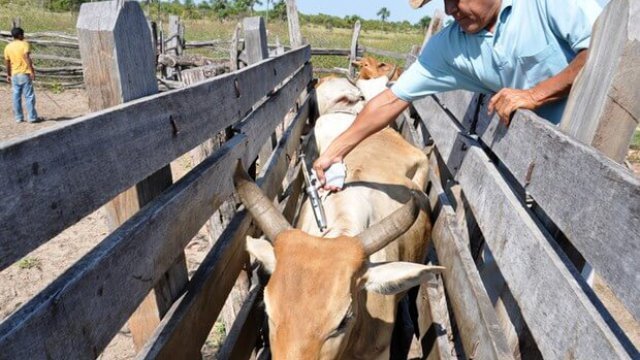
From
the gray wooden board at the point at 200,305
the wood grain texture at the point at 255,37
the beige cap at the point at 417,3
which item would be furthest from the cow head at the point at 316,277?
the wood grain texture at the point at 255,37

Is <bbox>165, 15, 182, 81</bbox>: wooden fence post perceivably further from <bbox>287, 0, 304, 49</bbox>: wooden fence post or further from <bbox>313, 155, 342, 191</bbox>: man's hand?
<bbox>313, 155, 342, 191</bbox>: man's hand

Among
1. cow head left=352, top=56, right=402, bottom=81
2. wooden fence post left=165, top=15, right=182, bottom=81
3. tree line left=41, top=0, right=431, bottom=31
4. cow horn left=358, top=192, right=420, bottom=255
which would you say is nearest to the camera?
cow horn left=358, top=192, right=420, bottom=255

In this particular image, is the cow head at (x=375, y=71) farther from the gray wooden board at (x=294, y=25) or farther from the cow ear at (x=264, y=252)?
the cow ear at (x=264, y=252)

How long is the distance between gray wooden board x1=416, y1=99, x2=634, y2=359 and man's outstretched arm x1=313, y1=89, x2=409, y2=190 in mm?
943

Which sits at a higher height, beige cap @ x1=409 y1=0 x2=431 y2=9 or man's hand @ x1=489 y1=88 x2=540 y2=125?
beige cap @ x1=409 y1=0 x2=431 y2=9

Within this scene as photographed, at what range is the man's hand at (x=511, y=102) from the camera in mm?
2277

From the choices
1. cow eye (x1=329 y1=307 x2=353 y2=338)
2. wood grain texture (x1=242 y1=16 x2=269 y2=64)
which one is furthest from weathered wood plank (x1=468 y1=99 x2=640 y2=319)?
wood grain texture (x1=242 y1=16 x2=269 y2=64)

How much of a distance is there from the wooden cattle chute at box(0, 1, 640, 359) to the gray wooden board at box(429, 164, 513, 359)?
1 cm

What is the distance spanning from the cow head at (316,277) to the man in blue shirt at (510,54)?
0.86 meters

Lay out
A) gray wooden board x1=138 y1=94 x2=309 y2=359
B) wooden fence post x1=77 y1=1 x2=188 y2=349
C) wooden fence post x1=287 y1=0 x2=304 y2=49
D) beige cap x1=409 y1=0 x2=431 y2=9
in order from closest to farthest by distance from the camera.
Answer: wooden fence post x1=77 y1=1 x2=188 y2=349 → gray wooden board x1=138 y1=94 x2=309 y2=359 → beige cap x1=409 y1=0 x2=431 y2=9 → wooden fence post x1=287 y1=0 x2=304 y2=49

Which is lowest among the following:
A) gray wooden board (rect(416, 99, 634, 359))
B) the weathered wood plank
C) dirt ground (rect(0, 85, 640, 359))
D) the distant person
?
dirt ground (rect(0, 85, 640, 359))

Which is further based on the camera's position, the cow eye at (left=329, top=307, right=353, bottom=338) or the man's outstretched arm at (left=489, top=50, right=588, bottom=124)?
the cow eye at (left=329, top=307, right=353, bottom=338)

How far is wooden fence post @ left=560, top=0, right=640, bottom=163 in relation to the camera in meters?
1.50

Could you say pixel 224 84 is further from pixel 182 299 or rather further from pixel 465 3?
pixel 465 3
